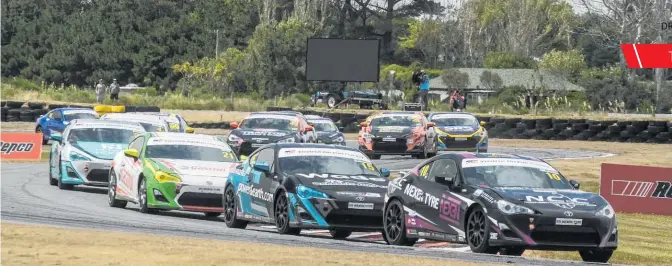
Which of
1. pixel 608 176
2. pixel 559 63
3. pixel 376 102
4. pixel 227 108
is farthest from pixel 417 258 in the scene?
pixel 559 63

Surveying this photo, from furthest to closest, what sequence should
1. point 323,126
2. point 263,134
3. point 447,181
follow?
1. point 323,126
2. point 263,134
3. point 447,181

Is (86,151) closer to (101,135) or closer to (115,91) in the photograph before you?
(101,135)

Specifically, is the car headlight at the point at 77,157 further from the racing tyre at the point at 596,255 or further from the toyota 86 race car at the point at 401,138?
the toyota 86 race car at the point at 401,138

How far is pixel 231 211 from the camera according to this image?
65.6 feet

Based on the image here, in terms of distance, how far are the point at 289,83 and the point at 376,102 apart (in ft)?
48.5

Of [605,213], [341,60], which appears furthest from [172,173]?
[341,60]

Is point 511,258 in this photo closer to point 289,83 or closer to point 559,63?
point 289,83

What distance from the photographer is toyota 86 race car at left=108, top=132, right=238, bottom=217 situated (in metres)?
21.3

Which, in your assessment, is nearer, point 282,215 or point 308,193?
point 308,193

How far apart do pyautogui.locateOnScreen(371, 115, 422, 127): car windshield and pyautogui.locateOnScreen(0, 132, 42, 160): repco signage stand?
29.8 feet

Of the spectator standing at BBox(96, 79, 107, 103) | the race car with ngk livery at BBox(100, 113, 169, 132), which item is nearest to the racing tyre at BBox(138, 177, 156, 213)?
the race car with ngk livery at BBox(100, 113, 169, 132)

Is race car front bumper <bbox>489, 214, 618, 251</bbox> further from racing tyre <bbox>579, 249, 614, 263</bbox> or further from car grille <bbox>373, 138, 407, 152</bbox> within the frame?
car grille <bbox>373, 138, 407, 152</bbox>

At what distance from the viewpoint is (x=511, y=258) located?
49.5 ft

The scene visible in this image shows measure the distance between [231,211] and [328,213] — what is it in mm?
2419
